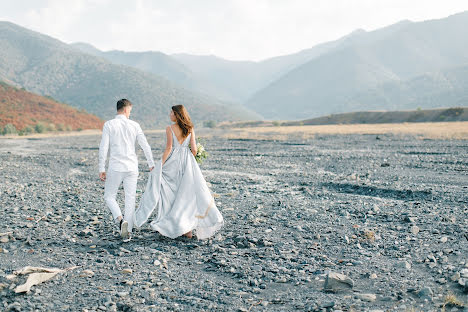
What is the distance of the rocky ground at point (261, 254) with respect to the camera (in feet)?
14.8

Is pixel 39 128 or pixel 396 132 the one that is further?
pixel 39 128

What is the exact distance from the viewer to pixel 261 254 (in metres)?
6.02

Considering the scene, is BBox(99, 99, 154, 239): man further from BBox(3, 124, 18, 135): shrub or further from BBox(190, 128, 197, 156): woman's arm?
BBox(3, 124, 18, 135): shrub

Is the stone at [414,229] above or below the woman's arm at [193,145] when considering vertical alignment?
below

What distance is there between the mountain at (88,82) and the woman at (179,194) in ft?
337

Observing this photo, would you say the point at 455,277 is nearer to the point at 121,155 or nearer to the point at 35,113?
the point at 121,155

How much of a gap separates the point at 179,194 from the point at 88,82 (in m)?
127

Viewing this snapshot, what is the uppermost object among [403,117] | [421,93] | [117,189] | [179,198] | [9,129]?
[421,93]

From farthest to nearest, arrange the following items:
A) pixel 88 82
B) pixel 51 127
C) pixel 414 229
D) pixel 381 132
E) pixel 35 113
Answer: pixel 88 82 < pixel 35 113 < pixel 51 127 < pixel 381 132 < pixel 414 229

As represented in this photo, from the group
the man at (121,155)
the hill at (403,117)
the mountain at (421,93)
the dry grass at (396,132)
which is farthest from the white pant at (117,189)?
the mountain at (421,93)

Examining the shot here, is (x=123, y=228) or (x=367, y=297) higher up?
(x=123, y=228)

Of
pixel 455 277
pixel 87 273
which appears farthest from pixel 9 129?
pixel 455 277

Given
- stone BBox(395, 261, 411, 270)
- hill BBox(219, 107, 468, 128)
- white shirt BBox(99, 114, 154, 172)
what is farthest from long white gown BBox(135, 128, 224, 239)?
hill BBox(219, 107, 468, 128)

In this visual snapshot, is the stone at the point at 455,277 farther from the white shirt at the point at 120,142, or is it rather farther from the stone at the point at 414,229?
the white shirt at the point at 120,142
